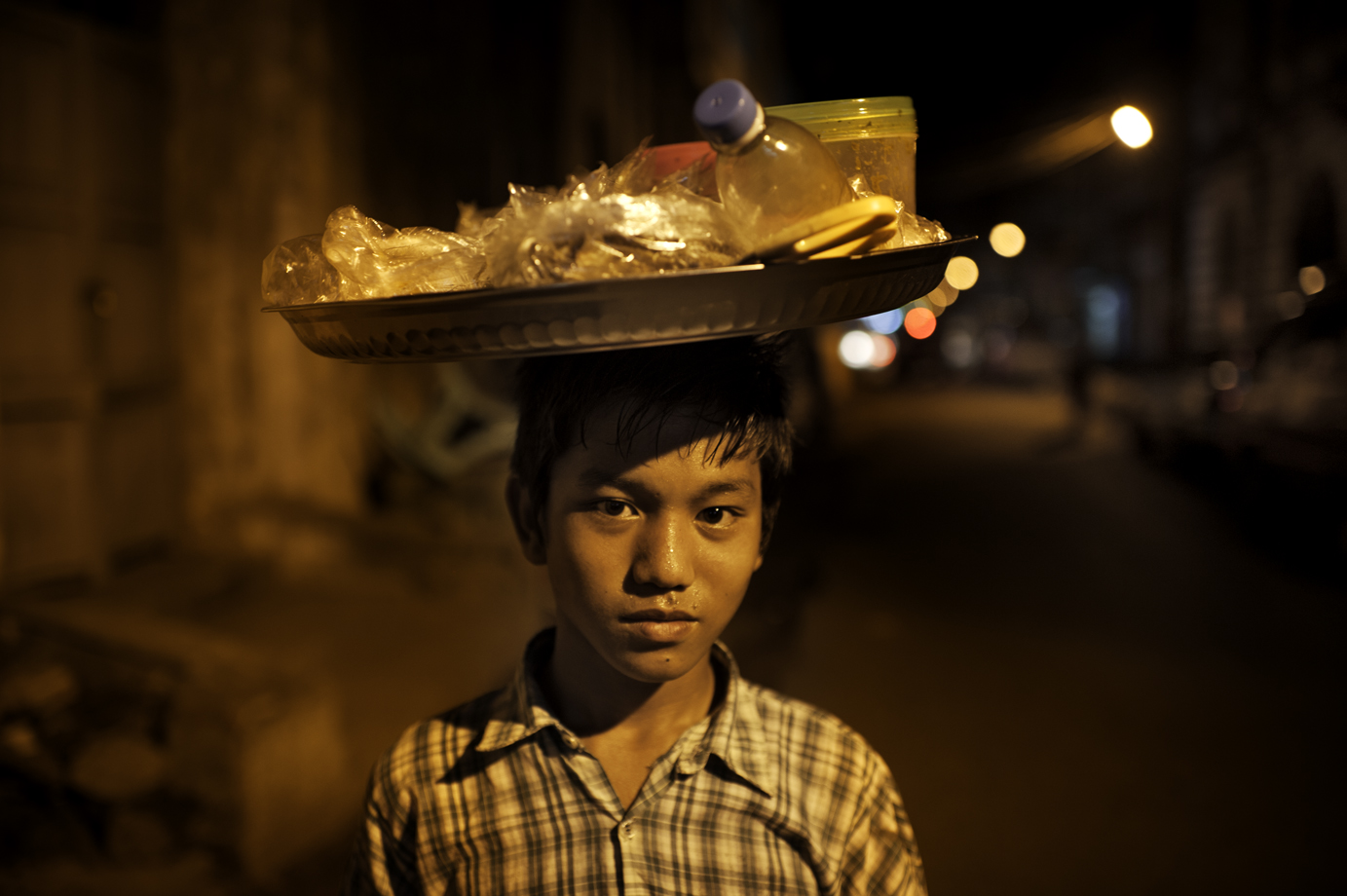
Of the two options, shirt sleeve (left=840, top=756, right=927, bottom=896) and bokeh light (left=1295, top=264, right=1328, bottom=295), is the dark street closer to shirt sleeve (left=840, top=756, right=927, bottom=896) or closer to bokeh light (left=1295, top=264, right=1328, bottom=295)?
shirt sleeve (left=840, top=756, right=927, bottom=896)

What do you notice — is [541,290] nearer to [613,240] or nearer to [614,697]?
[613,240]

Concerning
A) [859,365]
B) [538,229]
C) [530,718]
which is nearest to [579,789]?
[530,718]

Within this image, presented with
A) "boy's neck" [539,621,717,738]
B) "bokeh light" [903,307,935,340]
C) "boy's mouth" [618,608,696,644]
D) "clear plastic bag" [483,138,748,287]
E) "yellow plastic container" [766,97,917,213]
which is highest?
"bokeh light" [903,307,935,340]

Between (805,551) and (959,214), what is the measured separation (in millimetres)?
35083

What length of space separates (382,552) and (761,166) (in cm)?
528

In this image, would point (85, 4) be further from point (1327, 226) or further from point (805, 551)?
point (1327, 226)

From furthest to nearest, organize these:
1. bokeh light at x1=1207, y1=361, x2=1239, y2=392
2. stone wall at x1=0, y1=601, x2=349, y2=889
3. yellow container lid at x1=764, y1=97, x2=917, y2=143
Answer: bokeh light at x1=1207, y1=361, x2=1239, y2=392 → stone wall at x1=0, y1=601, x2=349, y2=889 → yellow container lid at x1=764, y1=97, x2=917, y2=143

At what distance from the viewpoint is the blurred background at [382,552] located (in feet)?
10.4

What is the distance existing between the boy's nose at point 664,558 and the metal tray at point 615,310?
1.18 ft

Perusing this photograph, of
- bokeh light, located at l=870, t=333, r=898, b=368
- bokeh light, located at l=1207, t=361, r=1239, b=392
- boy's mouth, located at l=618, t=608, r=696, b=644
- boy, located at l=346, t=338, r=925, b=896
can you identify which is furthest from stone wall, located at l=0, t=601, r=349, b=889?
bokeh light, located at l=870, t=333, r=898, b=368

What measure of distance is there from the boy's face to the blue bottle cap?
434 millimetres

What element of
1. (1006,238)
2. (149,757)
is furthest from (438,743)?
(1006,238)

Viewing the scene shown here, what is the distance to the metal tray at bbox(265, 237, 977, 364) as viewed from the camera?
2.79 feet

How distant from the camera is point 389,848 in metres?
1.34
